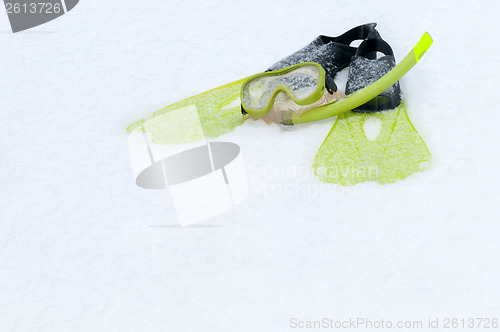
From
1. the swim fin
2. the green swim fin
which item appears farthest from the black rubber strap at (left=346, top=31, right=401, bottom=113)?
the swim fin

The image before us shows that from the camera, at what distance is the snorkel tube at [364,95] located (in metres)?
2.02

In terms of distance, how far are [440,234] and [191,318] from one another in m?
0.89

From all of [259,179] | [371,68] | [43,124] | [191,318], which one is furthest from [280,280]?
[43,124]

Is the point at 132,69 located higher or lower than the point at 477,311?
higher

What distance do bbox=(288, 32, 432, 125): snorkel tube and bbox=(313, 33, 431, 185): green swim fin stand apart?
2.0 inches

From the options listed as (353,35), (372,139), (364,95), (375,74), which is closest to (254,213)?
(372,139)

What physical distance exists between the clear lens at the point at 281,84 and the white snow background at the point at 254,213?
13 cm

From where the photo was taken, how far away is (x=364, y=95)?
2.02m

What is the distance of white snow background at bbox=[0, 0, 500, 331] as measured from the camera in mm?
1557

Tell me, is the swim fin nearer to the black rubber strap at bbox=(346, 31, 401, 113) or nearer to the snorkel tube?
the black rubber strap at bbox=(346, 31, 401, 113)

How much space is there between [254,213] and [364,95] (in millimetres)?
706

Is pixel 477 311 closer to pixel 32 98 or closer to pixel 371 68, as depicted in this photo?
pixel 371 68

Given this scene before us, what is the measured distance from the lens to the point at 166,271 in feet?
5.58

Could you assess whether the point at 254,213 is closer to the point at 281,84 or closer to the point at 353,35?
the point at 281,84
